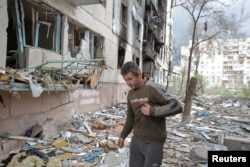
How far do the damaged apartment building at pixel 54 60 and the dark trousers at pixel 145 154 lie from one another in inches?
102

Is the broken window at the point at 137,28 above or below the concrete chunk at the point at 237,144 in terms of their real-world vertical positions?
above

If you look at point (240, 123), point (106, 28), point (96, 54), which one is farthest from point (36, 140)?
point (240, 123)

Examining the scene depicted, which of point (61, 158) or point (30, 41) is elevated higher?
point (30, 41)

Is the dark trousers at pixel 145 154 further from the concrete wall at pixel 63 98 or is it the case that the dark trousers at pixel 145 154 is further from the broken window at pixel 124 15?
the broken window at pixel 124 15

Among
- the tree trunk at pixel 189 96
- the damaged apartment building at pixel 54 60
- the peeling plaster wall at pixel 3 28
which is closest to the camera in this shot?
the peeling plaster wall at pixel 3 28

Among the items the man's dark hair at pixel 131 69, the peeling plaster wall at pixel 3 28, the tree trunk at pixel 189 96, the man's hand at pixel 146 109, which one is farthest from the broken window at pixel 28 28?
the tree trunk at pixel 189 96

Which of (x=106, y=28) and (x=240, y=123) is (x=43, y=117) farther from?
(x=240, y=123)

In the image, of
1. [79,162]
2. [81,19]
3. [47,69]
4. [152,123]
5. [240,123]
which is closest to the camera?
[152,123]

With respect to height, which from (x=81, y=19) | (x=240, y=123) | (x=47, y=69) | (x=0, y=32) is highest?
(x=81, y=19)

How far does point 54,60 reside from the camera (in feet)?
20.6

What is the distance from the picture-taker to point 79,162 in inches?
187

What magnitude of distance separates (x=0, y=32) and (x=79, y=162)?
10.2 feet

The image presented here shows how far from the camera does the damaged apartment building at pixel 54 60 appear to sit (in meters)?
5.06

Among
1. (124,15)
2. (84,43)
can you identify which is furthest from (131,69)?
(124,15)
